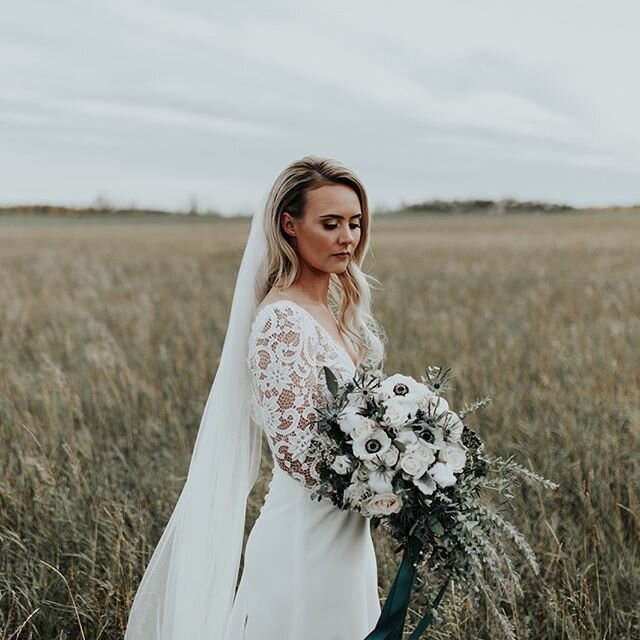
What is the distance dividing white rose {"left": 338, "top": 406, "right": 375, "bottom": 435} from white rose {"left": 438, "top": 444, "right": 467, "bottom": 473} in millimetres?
191

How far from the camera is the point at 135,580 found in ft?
11.3

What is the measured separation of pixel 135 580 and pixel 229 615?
3.11 ft

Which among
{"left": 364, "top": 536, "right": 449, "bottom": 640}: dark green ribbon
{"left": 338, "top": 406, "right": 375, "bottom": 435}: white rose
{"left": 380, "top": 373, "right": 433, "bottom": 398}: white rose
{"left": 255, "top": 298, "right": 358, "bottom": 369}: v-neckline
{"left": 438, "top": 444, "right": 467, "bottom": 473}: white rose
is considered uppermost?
{"left": 255, "top": 298, "right": 358, "bottom": 369}: v-neckline

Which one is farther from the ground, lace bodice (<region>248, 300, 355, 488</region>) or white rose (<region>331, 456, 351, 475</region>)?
lace bodice (<region>248, 300, 355, 488</region>)

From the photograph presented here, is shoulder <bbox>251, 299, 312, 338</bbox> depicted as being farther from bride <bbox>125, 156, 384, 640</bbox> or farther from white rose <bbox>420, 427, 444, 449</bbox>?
white rose <bbox>420, 427, 444, 449</bbox>

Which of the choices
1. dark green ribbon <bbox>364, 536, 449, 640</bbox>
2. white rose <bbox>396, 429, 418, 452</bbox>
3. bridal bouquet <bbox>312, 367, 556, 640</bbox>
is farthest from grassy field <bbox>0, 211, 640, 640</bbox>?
white rose <bbox>396, 429, 418, 452</bbox>

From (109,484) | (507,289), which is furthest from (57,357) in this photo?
(507,289)

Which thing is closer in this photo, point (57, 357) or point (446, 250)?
point (57, 357)

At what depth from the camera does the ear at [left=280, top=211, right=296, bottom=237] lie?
2.46m

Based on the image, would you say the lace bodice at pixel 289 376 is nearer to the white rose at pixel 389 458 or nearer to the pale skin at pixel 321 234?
the pale skin at pixel 321 234

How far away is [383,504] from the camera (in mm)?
2010

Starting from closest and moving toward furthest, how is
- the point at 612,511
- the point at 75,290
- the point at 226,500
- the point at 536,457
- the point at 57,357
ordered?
the point at 226,500
the point at 612,511
the point at 536,457
the point at 57,357
the point at 75,290

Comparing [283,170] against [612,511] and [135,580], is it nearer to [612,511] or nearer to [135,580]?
[135,580]

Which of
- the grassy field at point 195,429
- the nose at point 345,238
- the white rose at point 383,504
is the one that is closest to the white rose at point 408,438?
the white rose at point 383,504
